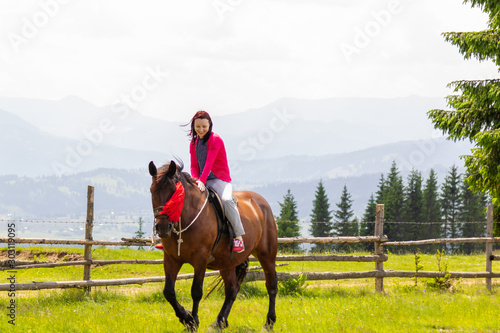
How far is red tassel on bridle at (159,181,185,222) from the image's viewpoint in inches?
249

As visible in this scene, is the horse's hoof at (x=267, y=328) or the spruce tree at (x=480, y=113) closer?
the horse's hoof at (x=267, y=328)

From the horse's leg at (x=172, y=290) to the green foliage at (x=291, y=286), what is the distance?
4.79 metres

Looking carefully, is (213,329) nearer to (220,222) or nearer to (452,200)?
(220,222)

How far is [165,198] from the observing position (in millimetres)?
6383

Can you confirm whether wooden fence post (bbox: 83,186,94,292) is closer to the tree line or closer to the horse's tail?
the horse's tail

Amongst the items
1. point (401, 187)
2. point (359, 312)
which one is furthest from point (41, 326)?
point (401, 187)

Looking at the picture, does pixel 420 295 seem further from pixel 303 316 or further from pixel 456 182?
pixel 456 182

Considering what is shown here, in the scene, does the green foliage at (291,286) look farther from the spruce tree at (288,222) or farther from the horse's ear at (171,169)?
the spruce tree at (288,222)

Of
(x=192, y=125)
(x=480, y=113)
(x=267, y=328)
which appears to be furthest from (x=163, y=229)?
(x=480, y=113)

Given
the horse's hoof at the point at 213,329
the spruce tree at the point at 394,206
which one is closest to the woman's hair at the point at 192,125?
the horse's hoof at the point at 213,329

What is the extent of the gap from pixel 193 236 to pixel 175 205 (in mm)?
612

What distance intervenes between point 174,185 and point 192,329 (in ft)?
6.14

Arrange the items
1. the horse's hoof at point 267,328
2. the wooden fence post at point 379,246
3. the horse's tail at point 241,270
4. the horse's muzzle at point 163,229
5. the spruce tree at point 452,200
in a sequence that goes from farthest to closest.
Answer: the spruce tree at point 452,200 → the wooden fence post at point 379,246 → the horse's tail at point 241,270 → the horse's hoof at point 267,328 → the horse's muzzle at point 163,229

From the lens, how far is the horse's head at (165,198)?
20.6ft
